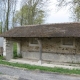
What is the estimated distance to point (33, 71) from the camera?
12820 millimetres

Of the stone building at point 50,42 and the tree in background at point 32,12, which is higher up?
the tree in background at point 32,12

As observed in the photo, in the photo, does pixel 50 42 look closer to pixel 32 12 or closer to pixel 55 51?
pixel 55 51

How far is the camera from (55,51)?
17344 mm

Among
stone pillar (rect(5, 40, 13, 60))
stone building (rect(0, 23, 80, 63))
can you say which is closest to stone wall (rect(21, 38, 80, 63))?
stone building (rect(0, 23, 80, 63))

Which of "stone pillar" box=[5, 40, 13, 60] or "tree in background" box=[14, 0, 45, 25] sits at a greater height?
"tree in background" box=[14, 0, 45, 25]

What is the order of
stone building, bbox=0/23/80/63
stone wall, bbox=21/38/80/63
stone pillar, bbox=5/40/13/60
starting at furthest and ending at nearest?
1. stone pillar, bbox=5/40/13/60
2. stone wall, bbox=21/38/80/63
3. stone building, bbox=0/23/80/63

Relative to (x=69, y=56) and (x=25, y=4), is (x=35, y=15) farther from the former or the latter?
(x=69, y=56)

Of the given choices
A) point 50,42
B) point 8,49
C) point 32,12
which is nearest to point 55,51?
point 50,42

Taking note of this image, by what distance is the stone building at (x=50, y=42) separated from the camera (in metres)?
16.1

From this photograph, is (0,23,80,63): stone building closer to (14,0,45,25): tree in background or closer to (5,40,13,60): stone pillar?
(5,40,13,60): stone pillar

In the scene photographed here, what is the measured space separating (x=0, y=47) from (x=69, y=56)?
814cm

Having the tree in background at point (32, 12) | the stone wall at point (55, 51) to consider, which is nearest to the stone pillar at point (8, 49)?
the stone wall at point (55, 51)

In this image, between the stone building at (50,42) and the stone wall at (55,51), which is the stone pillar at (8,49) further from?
the stone wall at (55,51)

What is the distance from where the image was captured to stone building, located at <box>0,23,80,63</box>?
16.1m
